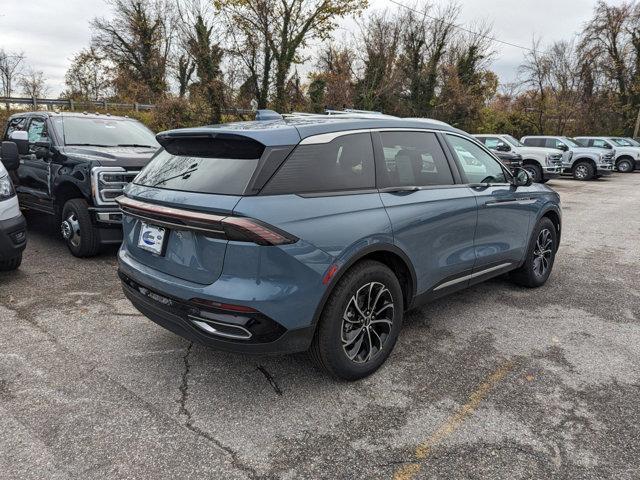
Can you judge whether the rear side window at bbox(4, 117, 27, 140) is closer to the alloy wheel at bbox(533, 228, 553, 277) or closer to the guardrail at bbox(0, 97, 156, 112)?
the alloy wheel at bbox(533, 228, 553, 277)

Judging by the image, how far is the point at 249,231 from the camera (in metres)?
2.38

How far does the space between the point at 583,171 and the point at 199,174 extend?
67.7ft

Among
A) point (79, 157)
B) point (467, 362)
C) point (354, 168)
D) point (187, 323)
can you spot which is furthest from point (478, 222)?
point (79, 157)

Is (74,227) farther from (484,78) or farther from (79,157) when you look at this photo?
(484,78)

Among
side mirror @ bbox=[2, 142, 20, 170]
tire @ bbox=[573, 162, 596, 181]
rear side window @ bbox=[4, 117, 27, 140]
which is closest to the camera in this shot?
side mirror @ bbox=[2, 142, 20, 170]

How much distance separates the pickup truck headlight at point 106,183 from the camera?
5.30 m

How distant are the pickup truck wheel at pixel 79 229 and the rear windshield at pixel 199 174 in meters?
2.74

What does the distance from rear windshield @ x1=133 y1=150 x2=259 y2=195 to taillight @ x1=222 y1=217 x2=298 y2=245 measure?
0.20 metres

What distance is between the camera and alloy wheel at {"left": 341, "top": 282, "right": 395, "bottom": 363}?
2924 millimetres

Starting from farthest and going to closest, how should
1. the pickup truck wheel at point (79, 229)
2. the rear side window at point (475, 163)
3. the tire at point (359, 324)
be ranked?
the pickup truck wheel at point (79, 229), the rear side window at point (475, 163), the tire at point (359, 324)

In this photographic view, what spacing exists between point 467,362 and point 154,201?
2401 millimetres

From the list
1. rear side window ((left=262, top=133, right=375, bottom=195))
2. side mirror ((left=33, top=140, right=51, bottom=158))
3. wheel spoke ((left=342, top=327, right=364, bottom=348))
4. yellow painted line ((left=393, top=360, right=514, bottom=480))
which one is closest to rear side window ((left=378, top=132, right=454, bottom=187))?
rear side window ((left=262, top=133, right=375, bottom=195))

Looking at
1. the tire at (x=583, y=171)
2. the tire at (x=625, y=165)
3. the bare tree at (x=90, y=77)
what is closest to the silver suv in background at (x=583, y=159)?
the tire at (x=583, y=171)

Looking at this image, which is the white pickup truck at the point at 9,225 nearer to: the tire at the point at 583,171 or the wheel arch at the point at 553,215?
the wheel arch at the point at 553,215
